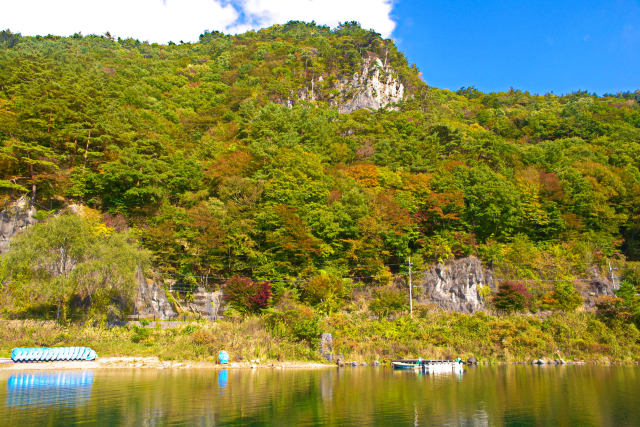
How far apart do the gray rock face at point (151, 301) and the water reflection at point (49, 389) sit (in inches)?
369

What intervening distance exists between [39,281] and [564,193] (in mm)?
55665

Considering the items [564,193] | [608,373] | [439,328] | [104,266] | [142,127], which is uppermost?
[142,127]

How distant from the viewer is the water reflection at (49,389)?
15.2m

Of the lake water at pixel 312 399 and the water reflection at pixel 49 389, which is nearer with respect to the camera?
the lake water at pixel 312 399

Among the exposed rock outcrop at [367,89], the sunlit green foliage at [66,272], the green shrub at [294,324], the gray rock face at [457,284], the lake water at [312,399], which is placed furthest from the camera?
the exposed rock outcrop at [367,89]

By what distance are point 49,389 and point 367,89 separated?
3323 inches

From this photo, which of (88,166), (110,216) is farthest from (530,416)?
(88,166)

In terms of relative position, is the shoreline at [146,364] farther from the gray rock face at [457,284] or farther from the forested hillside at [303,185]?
the forested hillside at [303,185]

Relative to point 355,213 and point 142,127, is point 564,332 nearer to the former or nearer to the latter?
point 355,213

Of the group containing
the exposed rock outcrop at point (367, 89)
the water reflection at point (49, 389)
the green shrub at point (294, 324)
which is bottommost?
the water reflection at point (49, 389)

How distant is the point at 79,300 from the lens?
33.0 meters

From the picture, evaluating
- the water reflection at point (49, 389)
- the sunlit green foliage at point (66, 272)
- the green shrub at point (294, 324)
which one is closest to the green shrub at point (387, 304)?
the green shrub at point (294, 324)

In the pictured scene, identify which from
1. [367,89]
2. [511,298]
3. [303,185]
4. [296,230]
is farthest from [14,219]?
[367,89]

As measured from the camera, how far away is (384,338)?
114ft
